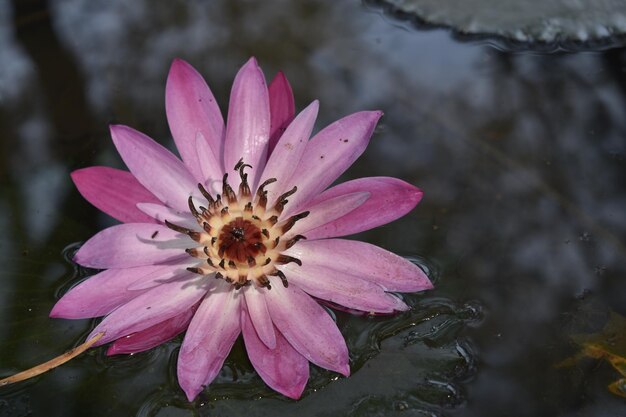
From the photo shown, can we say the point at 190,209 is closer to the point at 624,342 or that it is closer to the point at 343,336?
the point at 343,336

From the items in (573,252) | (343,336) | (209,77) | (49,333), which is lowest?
(49,333)

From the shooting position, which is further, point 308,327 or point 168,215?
point 168,215

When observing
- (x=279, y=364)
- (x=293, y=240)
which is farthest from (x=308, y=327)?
(x=293, y=240)

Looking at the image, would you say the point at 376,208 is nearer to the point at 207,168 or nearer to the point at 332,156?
the point at 332,156

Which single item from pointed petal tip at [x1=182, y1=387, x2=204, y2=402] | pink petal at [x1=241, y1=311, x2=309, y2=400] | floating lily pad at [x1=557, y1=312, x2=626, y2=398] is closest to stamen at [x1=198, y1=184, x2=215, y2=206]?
pink petal at [x1=241, y1=311, x2=309, y2=400]

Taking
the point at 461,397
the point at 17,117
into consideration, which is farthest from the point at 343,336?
the point at 17,117

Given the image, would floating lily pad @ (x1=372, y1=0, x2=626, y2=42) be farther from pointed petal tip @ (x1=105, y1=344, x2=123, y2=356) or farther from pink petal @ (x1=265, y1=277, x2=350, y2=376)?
pointed petal tip @ (x1=105, y1=344, x2=123, y2=356)

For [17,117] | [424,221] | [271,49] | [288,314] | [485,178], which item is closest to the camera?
[288,314]
